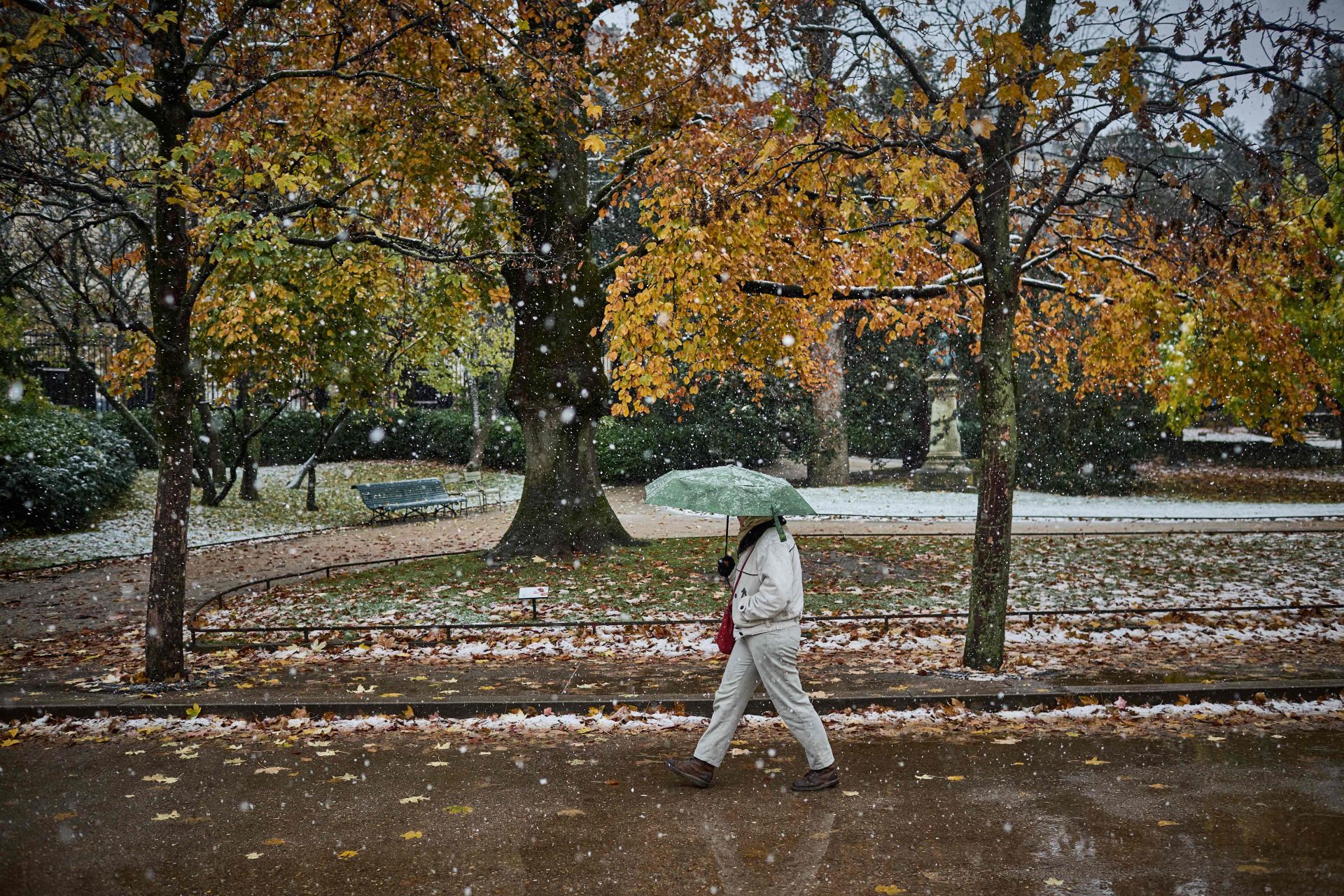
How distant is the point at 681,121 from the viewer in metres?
13.1

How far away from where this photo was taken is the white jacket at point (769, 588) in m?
5.64

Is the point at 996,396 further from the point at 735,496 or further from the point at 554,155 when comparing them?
the point at 554,155

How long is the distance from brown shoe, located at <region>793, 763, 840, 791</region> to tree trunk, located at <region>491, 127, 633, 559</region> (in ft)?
29.0

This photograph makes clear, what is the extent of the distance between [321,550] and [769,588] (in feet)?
42.7

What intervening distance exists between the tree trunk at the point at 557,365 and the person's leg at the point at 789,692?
856 centimetres

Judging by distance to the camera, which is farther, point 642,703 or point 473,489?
point 473,489

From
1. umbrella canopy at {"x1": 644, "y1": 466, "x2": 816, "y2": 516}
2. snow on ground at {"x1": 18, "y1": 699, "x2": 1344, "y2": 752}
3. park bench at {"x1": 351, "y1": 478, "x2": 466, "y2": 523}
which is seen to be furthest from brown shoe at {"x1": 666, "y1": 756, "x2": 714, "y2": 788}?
park bench at {"x1": 351, "y1": 478, "x2": 466, "y2": 523}

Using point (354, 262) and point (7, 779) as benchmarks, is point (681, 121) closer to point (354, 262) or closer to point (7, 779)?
point (354, 262)

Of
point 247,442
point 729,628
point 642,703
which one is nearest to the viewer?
point 729,628

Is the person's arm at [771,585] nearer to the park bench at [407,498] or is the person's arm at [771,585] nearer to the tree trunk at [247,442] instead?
the park bench at [407,498]

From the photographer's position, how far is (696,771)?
5734 mm

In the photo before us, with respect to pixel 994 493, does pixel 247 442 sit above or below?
above

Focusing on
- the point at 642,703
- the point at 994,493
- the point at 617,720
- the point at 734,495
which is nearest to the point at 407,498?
the point at 642,703

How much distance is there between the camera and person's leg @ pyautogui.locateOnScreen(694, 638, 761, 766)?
574 cm
